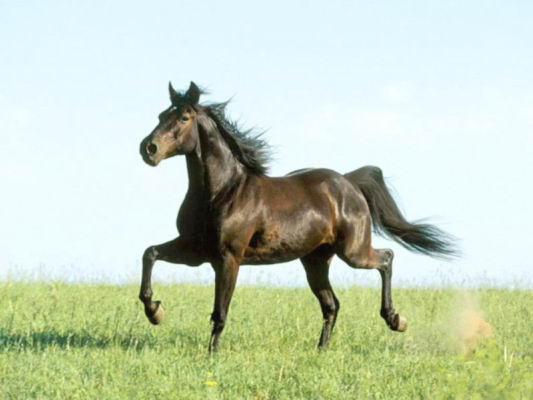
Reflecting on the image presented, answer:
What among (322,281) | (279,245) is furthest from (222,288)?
(322,281)

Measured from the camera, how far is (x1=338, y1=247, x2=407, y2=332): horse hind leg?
8805 millimetres

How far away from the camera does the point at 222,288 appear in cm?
756

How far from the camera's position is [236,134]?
804cm

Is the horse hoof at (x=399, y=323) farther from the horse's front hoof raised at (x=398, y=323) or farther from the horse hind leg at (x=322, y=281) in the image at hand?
the horse hind leg at (x=322, y=281)

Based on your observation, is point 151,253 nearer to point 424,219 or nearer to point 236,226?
point 236,226

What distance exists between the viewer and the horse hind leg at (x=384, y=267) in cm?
880

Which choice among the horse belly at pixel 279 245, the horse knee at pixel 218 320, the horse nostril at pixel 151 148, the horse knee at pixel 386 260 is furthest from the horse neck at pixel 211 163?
the horse knee at pixel 386 260

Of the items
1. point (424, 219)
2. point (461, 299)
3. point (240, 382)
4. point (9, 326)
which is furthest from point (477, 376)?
point (461, 299)

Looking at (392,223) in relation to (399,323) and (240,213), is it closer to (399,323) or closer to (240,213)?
(399,323)

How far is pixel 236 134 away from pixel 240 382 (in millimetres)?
2743

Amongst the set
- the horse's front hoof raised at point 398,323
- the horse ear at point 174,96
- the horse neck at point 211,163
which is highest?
the horse ear at point 174,96

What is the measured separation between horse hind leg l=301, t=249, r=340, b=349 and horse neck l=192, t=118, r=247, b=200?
1600 millimetres

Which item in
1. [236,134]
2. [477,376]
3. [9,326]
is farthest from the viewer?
[9,326]

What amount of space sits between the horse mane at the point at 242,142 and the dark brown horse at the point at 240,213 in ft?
0.03
